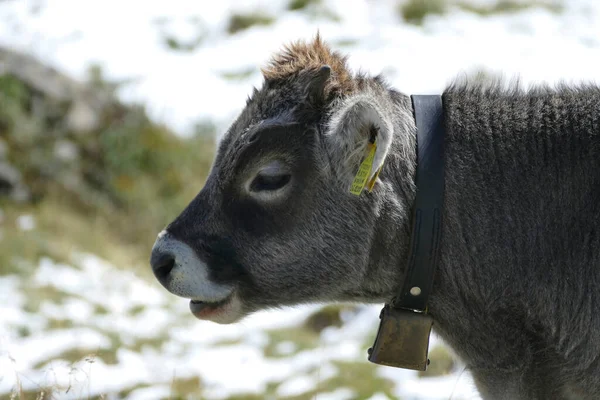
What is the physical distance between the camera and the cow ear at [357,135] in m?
3.95

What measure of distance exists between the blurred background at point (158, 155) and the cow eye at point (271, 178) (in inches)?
52.8

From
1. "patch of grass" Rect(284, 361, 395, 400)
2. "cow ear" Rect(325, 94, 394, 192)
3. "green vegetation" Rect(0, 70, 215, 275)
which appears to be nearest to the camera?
"cow ear" Rect(325, 94, 394, 192)

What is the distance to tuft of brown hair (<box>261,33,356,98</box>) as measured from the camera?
14.3ft

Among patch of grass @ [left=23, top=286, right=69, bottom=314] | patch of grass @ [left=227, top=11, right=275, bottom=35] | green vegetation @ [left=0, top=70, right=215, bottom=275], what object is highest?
patch of grass @ [left=227, top=11, right=275, bottom=35]

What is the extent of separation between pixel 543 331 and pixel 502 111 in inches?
44.3

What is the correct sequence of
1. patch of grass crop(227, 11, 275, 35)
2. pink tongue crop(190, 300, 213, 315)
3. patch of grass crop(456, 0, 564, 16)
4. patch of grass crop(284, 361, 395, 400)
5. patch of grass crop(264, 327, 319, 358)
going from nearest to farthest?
pink tongue crop(190, 300, 213, 315) < patch of grass crop(284, 361, 395, 400) < patch of grass crop(264, 327, 319, 358) < patch of grass crop(456, 0, 564, 16) < patch of grass crop(227, 11, 275, 35)

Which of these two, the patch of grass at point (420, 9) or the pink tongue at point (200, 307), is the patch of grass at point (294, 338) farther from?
the patch of grass at point (420, 9)

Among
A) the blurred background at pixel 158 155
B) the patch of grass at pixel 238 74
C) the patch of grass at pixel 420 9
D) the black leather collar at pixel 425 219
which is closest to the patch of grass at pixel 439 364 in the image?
the blurred background at pixel 158 155

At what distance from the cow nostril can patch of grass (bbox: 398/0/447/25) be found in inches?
478

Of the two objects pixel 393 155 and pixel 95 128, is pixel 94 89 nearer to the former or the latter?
pixel 95 128

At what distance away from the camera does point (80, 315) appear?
9.31 meters

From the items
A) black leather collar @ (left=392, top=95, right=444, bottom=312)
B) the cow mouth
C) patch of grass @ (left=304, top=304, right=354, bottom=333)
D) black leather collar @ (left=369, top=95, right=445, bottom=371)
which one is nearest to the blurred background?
patch of grass @ (left=304, top=304, right=354, bottom=333)

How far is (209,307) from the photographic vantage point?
4.32 meters

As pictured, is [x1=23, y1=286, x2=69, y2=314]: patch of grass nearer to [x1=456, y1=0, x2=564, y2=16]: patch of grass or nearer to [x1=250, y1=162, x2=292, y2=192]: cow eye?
[x1=250, y1=162, x2=292, y2=192]: cow eye
